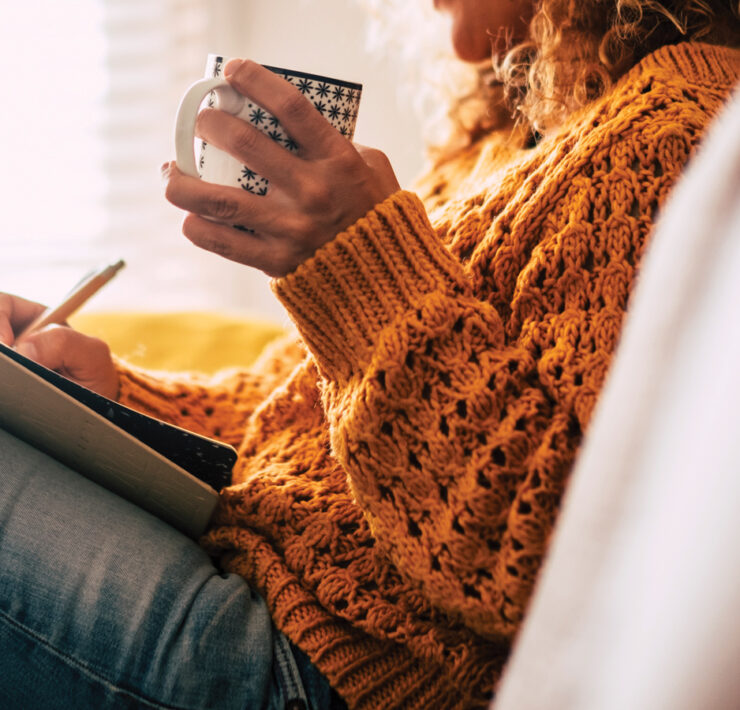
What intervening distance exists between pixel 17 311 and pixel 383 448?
0.43m

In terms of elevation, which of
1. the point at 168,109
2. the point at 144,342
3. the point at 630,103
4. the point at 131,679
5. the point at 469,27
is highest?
the point at 168,109

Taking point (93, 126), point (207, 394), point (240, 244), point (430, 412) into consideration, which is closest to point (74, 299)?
point (207, 394)

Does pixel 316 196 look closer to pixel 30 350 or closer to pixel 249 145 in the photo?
pixel 249 145

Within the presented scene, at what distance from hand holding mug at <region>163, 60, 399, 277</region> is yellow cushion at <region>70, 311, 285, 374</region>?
2.09ft

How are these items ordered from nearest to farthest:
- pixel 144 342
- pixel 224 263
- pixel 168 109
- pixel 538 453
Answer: pixel 538 453 → pixel 144 342 → pixel 168 109 → pixel 224 263

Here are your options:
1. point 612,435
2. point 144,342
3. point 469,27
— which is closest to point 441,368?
point 612,435

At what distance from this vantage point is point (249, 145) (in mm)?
448

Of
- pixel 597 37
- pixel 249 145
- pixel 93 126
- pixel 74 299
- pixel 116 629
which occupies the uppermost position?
pixel 93 126

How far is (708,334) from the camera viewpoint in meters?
0.24

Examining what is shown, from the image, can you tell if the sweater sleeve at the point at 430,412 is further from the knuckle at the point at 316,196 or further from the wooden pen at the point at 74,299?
the wooden pen at the point at 74,299

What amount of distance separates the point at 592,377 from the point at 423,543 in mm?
153

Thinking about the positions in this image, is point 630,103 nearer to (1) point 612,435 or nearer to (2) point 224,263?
(1) point 612,435

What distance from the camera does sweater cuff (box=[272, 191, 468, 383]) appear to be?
1.55 ft

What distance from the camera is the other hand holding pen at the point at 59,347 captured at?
25.0 inches
